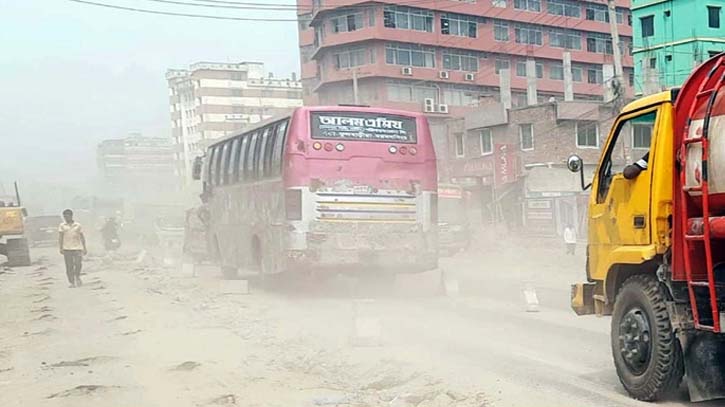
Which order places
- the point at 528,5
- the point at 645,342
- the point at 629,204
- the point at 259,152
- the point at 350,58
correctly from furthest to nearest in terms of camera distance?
the point at 528,5 < the point at 350,58 < the point at 259,152 < the point at 629,204 < the point at 645,342

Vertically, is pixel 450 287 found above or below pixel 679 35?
below

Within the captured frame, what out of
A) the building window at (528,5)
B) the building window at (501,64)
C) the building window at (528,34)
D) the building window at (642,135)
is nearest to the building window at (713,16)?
the building window at (501,64)

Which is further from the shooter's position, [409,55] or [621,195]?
[409,55]

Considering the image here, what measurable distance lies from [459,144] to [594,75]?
1380 inches

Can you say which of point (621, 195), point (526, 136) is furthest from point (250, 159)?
point (526, 136)

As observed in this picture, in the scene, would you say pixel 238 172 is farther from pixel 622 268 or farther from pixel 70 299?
pixel 622 268

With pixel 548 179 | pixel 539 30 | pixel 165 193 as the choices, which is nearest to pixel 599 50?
pixel 539 30

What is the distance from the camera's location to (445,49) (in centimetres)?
6456

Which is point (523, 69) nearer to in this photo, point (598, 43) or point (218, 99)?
point (598, 43)

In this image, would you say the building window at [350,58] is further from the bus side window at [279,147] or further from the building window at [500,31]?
the bus side window at [279,147]

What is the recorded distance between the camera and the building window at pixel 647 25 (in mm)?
51219

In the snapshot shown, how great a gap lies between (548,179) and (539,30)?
1501 inches

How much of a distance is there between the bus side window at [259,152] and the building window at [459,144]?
3232 cm

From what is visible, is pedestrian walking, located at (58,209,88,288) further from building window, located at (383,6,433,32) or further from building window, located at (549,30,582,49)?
building window, located at (549,30,582,49)
